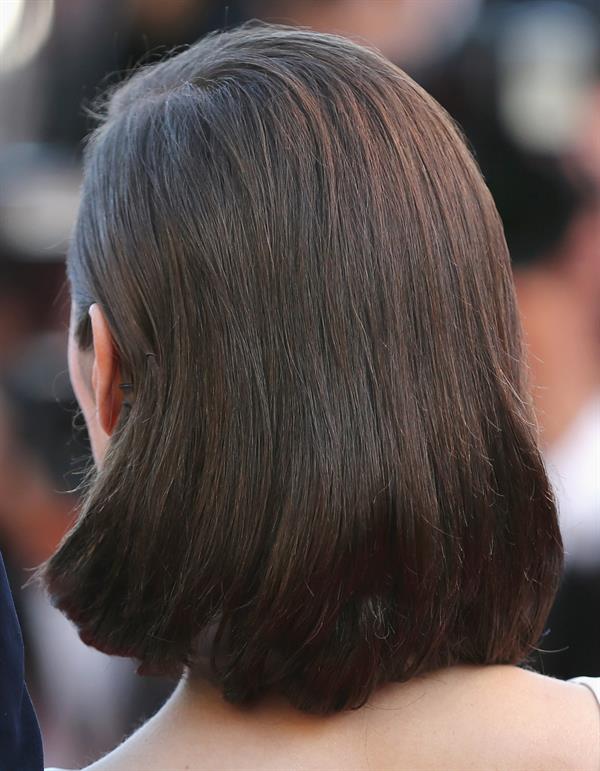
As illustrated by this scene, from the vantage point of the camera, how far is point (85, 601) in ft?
3.02

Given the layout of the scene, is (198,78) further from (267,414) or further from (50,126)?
(50,126)

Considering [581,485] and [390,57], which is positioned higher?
[390,57]

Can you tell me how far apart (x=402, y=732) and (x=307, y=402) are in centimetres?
30

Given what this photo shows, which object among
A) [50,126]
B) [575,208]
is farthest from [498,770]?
[50,126]

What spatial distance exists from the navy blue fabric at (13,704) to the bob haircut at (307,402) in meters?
0.09

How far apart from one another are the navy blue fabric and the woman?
8cm

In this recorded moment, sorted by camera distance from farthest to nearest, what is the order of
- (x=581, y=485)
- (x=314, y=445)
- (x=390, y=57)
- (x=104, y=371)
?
(x=390, y=57)
(x=581, y=485)
(x=104, y=371)
(x=314, y=445)

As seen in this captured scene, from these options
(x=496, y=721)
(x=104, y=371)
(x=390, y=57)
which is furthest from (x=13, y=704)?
(x=390, y=57)

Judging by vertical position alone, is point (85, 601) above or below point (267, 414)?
below

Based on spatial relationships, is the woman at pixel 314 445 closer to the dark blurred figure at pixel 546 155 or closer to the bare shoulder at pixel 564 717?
the bare shoulder at pixel 564 717

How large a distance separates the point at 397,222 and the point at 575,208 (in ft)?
5.45

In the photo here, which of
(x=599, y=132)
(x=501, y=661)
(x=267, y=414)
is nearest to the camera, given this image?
(x=267, y=414)

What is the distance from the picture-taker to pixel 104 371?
938 millimetres

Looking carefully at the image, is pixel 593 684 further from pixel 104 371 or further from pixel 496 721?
pixel 104 371
